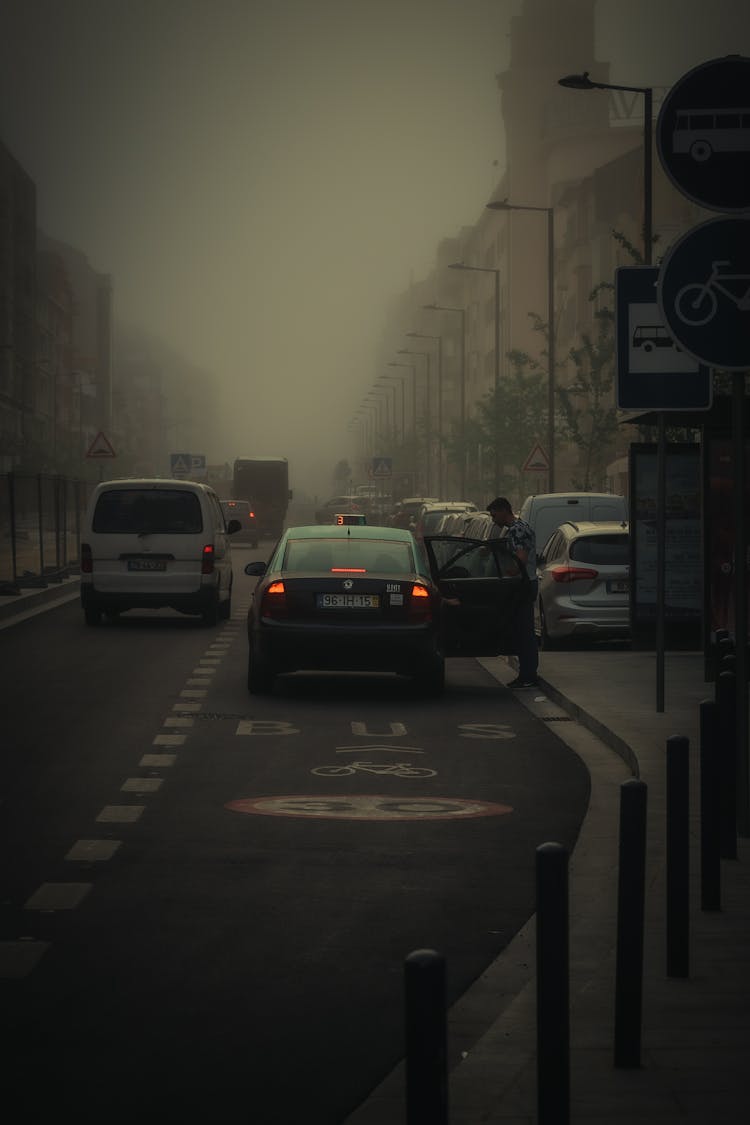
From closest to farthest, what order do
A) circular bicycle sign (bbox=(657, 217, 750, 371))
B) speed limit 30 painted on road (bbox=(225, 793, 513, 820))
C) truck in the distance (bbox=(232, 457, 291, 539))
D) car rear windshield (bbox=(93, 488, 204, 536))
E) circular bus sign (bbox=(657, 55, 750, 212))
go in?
circular bus sign (bbox=(657, 55, 750, 212)), circular bicycle sign (bbox=(657, 217, 750, 371)), speed limit 30 painted on road (bbox=(225, 793, 513, 820)), car rear windshield (bbox=(93, 488, 204, 536)), truck in the distance (bbox=(232, 457, 291, 539))

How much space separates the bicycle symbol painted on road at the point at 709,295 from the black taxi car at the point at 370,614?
9.32 metres

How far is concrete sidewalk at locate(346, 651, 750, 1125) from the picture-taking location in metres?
5.14

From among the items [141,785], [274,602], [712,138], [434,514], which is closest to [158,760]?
[141,785]

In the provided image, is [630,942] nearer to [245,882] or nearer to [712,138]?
[245,882]

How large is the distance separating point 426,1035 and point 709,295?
5.76 meters

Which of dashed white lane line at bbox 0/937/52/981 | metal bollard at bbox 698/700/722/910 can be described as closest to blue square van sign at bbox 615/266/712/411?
metal bollard at bbox 698/700/722/910

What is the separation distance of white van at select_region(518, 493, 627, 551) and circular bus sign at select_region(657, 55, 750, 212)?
69.0ft

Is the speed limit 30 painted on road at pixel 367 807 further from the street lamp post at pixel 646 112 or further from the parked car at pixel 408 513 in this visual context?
the parked car at pixel 408 513

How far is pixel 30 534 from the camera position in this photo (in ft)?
125

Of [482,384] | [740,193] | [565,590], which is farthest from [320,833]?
[482,384]

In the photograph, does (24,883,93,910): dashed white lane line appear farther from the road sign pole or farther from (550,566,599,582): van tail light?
(550,566,599,582): van tail light

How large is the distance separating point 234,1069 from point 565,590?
61.5 ft

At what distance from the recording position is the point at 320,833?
10.3 metres

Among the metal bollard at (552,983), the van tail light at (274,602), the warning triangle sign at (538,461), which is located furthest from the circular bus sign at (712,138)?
the warning triangle sign at (538,461)
